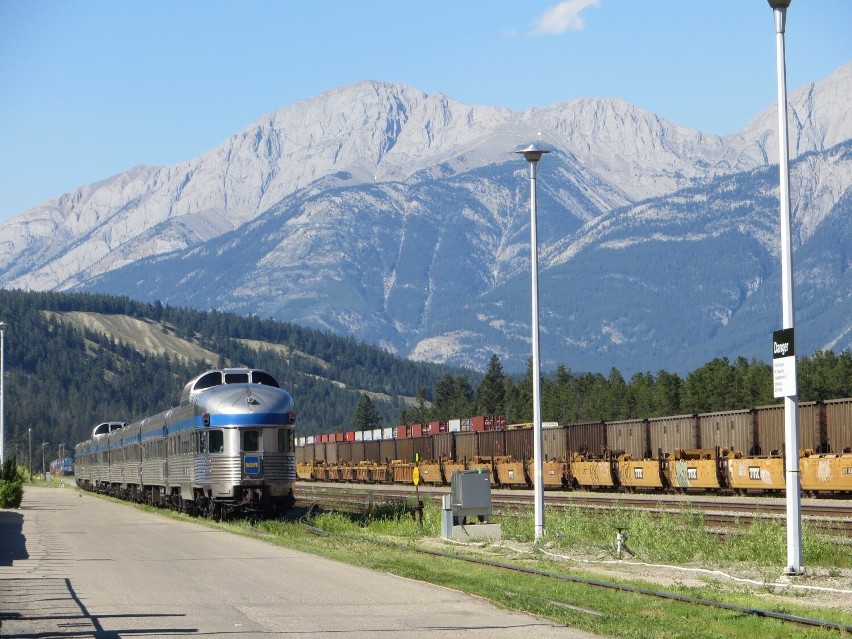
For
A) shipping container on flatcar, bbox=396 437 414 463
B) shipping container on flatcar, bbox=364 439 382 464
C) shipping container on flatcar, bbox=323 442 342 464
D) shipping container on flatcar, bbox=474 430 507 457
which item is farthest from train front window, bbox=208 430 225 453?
shipping container on flatcar, bbox=323 442 342 464

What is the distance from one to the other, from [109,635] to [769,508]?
24803 mm

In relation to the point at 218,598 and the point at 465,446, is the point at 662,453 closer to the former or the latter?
the point at 465,446

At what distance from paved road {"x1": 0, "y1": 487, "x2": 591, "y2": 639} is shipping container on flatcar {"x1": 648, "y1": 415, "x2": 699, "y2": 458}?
27425 mm

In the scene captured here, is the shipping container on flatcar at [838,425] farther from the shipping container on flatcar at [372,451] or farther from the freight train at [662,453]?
the shipping container on flatcar at [372,451]

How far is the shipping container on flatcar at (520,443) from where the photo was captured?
64125 millimetres

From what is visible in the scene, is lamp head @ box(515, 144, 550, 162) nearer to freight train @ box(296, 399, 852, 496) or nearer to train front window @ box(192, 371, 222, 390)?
freight train @ box(296, 399, 852, 496)

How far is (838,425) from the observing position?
43.7 metres

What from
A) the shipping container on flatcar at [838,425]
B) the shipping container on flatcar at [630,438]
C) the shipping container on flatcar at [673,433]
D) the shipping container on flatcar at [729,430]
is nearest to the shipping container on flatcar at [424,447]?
the shipping container on flatcar at [630,438]

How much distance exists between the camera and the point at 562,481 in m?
61.3

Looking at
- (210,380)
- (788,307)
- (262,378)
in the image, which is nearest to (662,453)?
(262,378)

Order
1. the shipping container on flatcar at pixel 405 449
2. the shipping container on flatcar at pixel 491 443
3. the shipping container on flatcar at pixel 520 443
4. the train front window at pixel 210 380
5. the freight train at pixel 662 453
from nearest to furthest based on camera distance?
the train front window at pixel 210 380, the freight train at pixel 662 453, the shipping container on flatcar at pixel 520 443, the shipping container on flatcar at pixel 491 443, the shipping container on flatcar at pixel 405 449

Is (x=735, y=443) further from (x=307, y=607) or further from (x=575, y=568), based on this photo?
(x=307, y=607)

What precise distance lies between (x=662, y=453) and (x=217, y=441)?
77.7ft

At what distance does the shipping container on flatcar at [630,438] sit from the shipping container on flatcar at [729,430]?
3.68 meters
